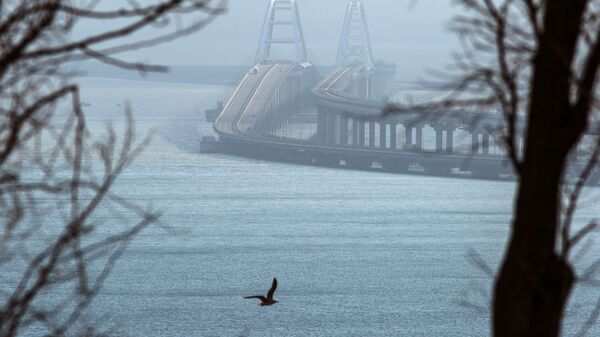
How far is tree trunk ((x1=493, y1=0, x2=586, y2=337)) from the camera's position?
2.52m

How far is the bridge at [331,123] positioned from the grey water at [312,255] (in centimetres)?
229

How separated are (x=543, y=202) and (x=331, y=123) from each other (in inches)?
2438

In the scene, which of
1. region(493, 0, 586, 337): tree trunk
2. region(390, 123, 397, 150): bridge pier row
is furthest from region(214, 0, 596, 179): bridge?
region(493, 0, 586, 337): tree trunk

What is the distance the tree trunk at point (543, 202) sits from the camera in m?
2.52

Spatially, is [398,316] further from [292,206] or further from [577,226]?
[292,206]

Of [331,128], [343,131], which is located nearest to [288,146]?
[331,128]

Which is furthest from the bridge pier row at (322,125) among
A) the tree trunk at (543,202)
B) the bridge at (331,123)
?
the tree trunk at (543,202)

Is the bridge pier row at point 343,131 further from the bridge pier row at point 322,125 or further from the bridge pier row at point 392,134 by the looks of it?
the bridge pier row at point 392,134

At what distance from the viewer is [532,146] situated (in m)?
2.60

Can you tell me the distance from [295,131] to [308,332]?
5654cm

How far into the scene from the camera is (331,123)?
211 feet

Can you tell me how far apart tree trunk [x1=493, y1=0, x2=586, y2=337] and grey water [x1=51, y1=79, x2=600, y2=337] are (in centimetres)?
927

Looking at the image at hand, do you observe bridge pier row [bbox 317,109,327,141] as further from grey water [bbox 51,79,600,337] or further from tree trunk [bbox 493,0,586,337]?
tree trunk [bbox 493,0,586,337]

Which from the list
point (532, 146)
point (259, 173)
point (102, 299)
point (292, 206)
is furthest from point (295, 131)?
point (532, 146)
